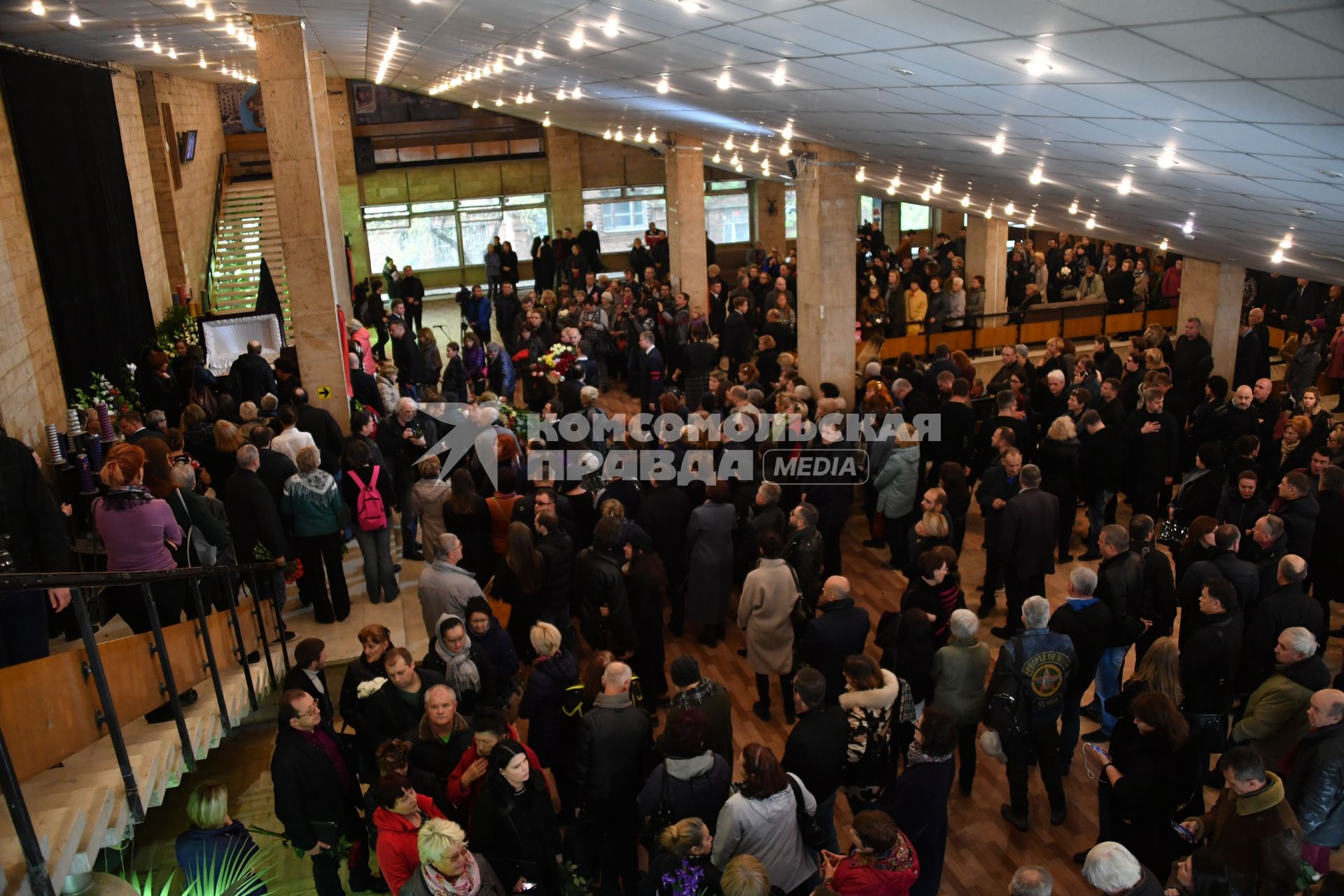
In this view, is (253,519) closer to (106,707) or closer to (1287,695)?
(106,707)

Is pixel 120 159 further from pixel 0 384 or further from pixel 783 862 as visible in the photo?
pixel 783 862

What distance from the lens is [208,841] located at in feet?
12.4

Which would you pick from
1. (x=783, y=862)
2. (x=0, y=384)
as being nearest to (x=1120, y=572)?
(x=783, y=862)

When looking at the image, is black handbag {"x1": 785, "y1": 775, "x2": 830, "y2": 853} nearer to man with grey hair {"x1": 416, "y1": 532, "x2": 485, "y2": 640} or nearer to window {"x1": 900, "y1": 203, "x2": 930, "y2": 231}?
man with grey hair {"x1": 416, "y1": 532, "x2": 485, "y2": 640}

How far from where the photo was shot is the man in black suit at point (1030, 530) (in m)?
6.89

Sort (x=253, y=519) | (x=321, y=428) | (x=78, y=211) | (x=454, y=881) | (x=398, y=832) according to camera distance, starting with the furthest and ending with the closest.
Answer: (x=78, y=211) → (x=321, y=428) → (x=253, y=519) → (x=398, y=832) → (x=454, y=881)

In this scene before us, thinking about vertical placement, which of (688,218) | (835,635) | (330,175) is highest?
(330,175)

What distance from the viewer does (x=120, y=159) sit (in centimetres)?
1279

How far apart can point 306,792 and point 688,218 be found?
15.4 m

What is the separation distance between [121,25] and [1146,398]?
971 cm

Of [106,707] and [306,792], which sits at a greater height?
[106,707]

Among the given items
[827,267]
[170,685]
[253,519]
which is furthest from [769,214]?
[170,685]

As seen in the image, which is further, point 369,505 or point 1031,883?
point 369,505

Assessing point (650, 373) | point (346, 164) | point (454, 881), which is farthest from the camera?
point (346, 164)
